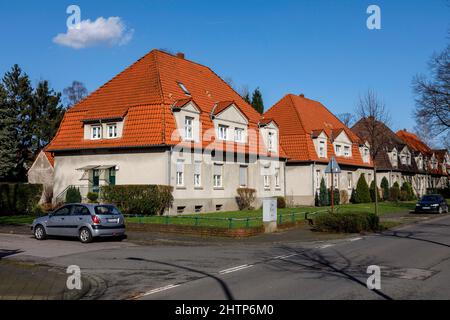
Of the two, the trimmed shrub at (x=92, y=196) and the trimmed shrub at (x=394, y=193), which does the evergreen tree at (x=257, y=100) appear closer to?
the trimmed shrub at (x=394, y=193)

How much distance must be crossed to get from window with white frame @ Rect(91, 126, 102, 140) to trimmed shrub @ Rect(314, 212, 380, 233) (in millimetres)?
16580

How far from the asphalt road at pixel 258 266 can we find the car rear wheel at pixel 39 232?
1.51ft

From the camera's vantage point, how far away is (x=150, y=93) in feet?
107

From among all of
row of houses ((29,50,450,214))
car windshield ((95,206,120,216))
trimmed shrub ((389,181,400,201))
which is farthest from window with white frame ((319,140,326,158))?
car windshield ((95,206,120,216))

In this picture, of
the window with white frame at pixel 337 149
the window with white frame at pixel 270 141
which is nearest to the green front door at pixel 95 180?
the window with white frame at pixel 270 141

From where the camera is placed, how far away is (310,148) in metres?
44.5

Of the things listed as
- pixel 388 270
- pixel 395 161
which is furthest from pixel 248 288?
pixel 395 161

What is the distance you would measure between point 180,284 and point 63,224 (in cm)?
1064

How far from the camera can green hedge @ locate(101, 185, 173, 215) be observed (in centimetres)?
2850

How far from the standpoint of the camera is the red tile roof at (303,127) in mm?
44656

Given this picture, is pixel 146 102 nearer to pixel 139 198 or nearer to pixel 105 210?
pixel 139 198

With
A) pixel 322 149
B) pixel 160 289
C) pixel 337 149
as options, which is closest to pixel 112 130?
pixel 322 149
